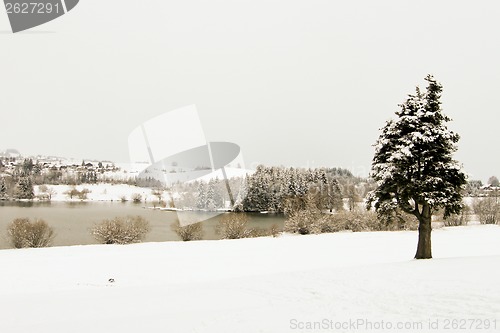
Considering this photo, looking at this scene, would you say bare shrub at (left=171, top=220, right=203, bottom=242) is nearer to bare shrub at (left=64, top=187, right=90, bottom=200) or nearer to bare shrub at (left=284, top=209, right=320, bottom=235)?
bare shrub at (left=284, top=209, right=320, bottom=235)

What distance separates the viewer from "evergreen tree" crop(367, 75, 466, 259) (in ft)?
64.0

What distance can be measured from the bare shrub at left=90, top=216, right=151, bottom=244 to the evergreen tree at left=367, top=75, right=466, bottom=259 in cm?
3315

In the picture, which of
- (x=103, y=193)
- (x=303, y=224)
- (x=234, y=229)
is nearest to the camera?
(x=234, y=229)

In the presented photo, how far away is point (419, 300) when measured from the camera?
414 inches

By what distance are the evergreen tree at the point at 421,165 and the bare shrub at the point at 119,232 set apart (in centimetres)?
3315

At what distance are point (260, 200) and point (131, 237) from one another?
4969 centimetres

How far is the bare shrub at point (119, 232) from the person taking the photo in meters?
43.7

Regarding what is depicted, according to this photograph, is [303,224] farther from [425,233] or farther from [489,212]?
[489,212]

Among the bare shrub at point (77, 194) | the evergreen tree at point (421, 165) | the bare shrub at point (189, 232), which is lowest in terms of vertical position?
the bare shrub at point (189, 232)

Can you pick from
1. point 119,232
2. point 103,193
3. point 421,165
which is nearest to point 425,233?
point 421,165

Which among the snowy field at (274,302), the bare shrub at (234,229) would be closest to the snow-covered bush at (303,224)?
the bare shrub at (234,229)

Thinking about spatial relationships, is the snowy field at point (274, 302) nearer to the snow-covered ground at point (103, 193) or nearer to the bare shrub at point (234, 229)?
the bare shrub at point (234, 229)

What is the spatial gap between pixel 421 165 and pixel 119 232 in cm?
3663

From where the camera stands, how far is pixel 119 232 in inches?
1754
